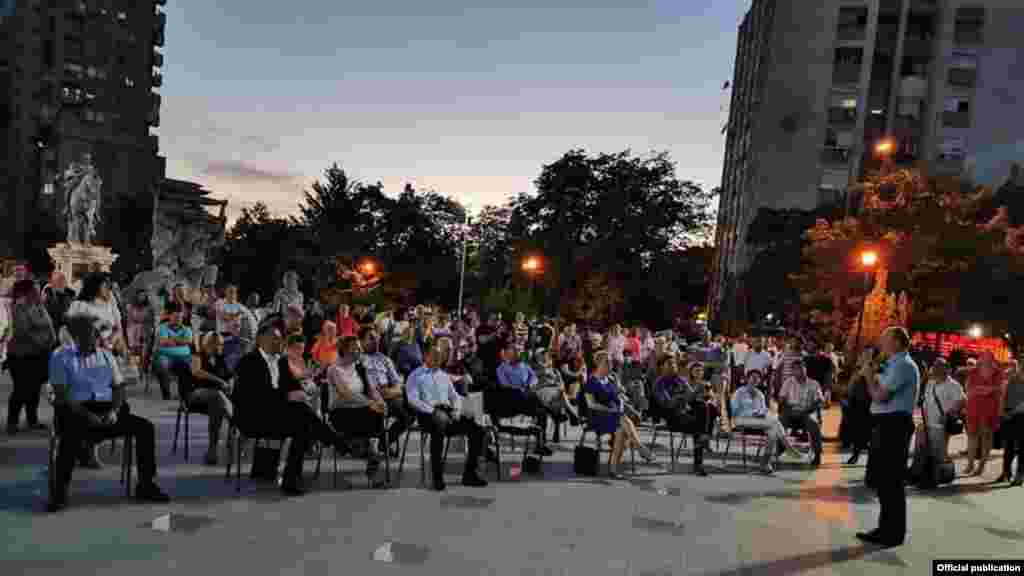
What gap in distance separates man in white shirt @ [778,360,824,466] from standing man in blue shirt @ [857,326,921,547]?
3.93 metres

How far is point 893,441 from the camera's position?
599 centimetres

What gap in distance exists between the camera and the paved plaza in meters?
4.44

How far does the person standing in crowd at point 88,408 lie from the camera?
504 centimetres

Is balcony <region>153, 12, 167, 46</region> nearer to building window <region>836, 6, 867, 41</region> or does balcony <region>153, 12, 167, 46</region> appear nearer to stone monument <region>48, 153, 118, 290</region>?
stone monument <region>48, 153, 118, 290</region>

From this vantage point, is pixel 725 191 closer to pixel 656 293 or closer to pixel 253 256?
pixel 656 293

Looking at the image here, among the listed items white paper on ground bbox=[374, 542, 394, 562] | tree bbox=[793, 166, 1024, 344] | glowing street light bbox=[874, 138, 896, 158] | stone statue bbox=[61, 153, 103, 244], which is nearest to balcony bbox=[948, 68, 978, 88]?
glowing street light bbox=[874, 138, 896, 158]

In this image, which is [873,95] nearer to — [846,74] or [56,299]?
[846,74]

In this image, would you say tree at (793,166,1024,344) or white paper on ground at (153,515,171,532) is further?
tree at (793,166,1024,344)

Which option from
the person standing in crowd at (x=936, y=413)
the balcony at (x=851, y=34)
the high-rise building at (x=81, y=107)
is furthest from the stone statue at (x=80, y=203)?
the balcony at (x=851, y=34)

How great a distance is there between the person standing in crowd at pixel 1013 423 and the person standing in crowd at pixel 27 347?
496 inches

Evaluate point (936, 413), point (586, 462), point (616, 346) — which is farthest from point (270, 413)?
point (616, 346)

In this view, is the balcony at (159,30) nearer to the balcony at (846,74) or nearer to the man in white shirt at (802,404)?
the balcony at (846,74)

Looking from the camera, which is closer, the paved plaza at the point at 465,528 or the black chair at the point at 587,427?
the paved plaza at the point at 465,528

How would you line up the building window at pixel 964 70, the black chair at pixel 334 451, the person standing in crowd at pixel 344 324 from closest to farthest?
the black chair at pixel 334 451
the person standing in crowd at pixel 344 324
the building window at pixel 964 70
